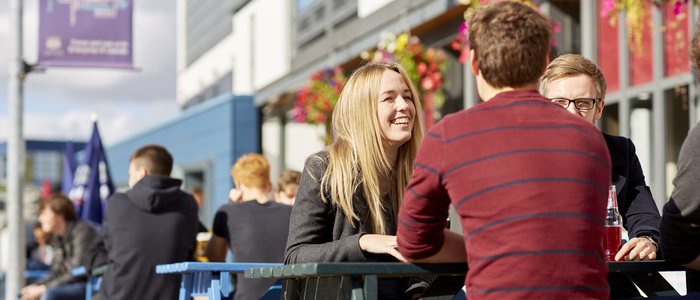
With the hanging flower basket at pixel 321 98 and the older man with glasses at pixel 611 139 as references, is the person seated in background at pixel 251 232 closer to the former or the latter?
the older man with glasses at pixel 611 139

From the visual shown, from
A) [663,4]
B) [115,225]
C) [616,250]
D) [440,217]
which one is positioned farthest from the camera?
[663,4]

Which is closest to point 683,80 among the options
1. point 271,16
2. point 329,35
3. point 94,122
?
point 94,122

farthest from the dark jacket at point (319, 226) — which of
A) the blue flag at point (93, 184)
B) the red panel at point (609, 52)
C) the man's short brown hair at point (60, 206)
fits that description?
the blue flag at point (93, 184)

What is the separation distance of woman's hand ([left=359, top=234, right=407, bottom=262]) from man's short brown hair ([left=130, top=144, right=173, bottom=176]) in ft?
11.2

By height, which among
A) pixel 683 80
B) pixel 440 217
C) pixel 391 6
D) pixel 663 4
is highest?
pixel 391 6

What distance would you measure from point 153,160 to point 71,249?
2.30 metres

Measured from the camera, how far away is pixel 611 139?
3250 mm

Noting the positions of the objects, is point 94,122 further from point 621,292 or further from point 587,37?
point 621,292

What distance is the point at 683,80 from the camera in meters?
6.64

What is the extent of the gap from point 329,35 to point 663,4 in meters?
7.51

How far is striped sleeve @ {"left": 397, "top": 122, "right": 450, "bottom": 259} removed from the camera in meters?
2.19

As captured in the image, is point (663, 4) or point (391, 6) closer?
point (663, 4)

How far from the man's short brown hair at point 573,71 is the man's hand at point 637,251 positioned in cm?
70

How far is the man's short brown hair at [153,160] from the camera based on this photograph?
19.1 ft
